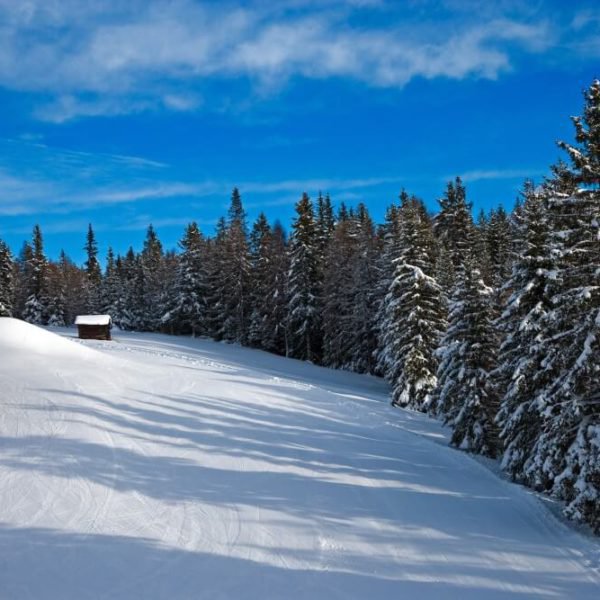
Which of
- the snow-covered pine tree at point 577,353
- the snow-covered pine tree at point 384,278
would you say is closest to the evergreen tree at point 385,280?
the snow-covered pine tree at point 384,278

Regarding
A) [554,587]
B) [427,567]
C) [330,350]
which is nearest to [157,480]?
[427,567]

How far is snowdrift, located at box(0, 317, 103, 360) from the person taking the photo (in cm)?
2188

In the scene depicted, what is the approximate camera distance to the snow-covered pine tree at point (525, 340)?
48.1 feet

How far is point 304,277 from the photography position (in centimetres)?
4656

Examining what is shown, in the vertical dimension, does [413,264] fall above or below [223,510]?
above

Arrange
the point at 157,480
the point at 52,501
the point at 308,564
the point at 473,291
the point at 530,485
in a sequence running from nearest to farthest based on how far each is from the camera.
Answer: the point at 308,564 → the point at 52,501 → the point at 157,480 → the point at 530,485 → the point at 473,291

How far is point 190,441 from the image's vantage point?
568 inches

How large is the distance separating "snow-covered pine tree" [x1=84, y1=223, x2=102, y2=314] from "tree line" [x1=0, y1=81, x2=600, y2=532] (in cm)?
57

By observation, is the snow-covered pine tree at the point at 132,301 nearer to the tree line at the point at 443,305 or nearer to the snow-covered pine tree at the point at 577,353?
the tree line at the point at 443,305

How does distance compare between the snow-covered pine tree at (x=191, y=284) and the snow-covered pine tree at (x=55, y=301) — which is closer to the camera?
the snow-covered pine tree at (x=191, y=284)

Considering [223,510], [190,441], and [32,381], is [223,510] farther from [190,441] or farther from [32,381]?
[32,381]

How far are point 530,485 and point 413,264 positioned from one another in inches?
647

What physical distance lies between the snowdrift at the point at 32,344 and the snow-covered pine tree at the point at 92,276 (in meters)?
48.5

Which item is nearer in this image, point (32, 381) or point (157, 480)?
point (157, 480)
